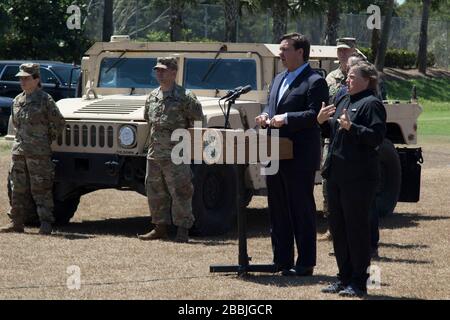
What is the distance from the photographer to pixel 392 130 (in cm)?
1367

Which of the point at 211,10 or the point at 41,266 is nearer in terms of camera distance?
the point at 41,266

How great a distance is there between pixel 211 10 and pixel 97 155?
38.2m

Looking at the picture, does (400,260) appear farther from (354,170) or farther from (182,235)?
(354,170)

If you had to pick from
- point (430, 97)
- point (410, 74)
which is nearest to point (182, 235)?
point (430, 97)

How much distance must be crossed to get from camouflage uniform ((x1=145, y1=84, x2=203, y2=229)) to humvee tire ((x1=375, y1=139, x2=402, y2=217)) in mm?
2816

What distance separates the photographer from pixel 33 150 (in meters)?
11.6

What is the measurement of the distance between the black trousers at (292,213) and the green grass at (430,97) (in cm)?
2242

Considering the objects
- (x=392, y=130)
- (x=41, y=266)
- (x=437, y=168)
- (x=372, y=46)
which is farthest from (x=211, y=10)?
(x=41, y=266)

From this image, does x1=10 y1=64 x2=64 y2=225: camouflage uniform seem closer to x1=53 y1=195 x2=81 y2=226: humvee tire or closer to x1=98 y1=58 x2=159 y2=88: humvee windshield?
x1=53 y1=195 x2=81 y2=226: humvee tire

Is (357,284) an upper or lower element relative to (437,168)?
upper

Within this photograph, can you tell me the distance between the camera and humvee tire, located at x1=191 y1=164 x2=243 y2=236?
1165cm

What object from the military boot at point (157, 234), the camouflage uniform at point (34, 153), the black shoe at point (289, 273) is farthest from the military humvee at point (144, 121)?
the black shoe at point (289, 273)

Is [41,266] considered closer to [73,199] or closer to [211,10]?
[73,199]

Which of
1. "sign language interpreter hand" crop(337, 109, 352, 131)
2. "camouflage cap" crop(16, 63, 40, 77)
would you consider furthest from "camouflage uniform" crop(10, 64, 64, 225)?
"sign language interpreter hand" crop(337, 109, 352, 131)
